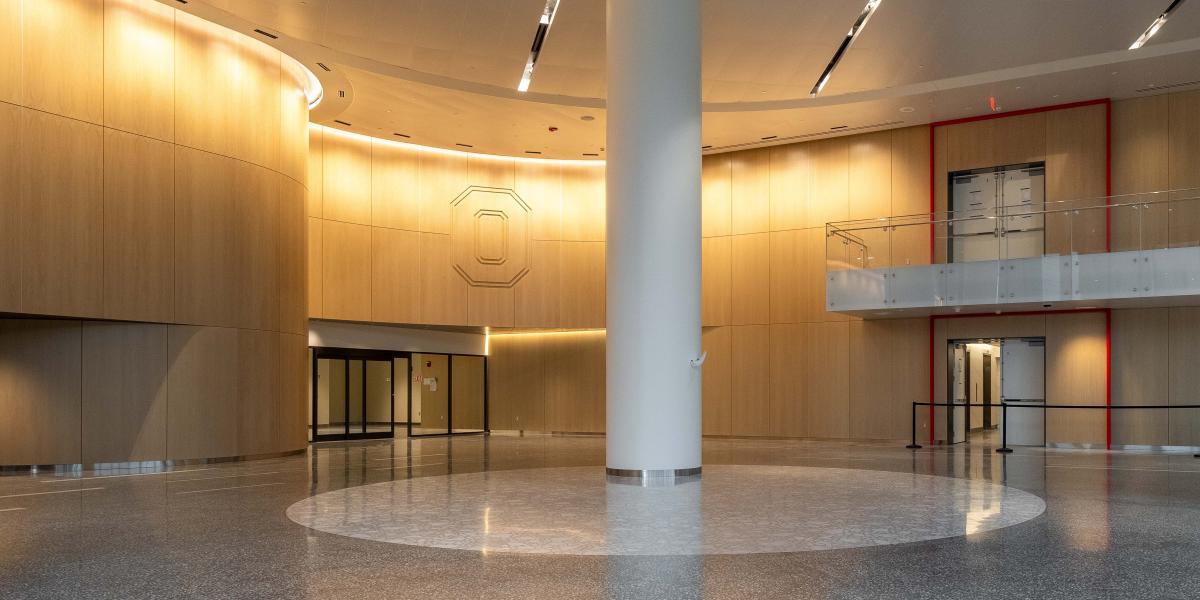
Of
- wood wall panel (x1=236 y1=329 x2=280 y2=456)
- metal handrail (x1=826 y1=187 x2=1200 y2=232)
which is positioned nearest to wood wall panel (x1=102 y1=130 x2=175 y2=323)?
wood wall panel (x1=236 y1=329 x2=280 y2=456)

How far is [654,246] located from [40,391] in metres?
9.62

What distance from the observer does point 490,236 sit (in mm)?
25172

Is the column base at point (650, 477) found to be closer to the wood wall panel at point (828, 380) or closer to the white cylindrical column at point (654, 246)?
the white cylindrical column at point (654, 246)

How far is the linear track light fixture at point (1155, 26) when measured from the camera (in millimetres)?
15612

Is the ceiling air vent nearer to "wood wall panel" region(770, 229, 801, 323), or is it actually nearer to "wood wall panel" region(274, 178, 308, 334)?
"wood wall panel" region(770, 229, 801, 323)

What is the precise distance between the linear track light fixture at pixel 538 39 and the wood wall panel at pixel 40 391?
8576 mm

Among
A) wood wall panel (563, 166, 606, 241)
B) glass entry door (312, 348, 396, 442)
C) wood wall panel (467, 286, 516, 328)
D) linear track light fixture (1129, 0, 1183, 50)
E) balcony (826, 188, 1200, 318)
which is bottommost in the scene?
glass entry door (312, 348, 396, 442)

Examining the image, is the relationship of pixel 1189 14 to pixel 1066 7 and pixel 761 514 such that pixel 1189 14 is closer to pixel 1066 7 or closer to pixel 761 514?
pixel 1066 7

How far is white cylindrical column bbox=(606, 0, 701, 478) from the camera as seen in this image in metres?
11.9

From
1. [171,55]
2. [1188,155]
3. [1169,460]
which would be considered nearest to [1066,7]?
[1188,155]

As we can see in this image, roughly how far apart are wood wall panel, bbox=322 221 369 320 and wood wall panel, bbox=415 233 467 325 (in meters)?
1.47

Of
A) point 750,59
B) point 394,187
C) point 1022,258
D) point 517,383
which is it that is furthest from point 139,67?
point 1022,258

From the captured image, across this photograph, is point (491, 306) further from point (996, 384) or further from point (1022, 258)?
point (1022, 258)

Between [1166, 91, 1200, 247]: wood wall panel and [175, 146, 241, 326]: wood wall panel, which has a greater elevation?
[1166, 91, 1200, 247]: wood wall panel
